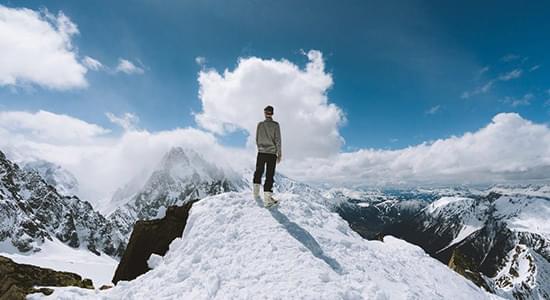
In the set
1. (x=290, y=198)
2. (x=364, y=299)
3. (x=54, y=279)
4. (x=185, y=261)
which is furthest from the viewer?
(x=290, y=198)

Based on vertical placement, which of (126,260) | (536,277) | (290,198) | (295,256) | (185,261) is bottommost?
(536,277)

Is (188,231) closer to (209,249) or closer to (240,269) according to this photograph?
(209,249)

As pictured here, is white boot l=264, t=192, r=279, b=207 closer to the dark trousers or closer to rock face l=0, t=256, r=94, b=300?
the dark trousers

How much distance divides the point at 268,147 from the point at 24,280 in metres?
11.2

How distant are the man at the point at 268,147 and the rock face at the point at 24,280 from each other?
912 cm

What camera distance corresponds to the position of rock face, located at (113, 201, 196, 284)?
17656 millimetres

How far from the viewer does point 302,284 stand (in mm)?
9781

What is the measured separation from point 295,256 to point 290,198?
22.4 ft

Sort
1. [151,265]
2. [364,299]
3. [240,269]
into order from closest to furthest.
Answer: [364,299]
[240,269]
[151,265]

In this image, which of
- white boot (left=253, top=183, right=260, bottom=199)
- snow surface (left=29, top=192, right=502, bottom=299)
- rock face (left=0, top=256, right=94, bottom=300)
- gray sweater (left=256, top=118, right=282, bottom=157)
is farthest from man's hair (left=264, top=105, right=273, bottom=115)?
rock face (left=0, top=256, right=94, bottom=300)

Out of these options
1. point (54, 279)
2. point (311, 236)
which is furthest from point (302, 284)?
point (54, 279)

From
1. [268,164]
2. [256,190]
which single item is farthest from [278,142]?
[256,190]

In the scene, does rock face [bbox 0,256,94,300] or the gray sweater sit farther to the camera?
the gray sweater

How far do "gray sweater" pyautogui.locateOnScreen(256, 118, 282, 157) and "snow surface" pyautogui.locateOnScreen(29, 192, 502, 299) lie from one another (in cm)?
287
